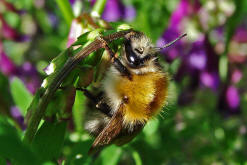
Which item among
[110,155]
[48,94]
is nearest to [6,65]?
[110,155]

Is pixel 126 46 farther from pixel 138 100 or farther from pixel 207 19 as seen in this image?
pixel 207 19

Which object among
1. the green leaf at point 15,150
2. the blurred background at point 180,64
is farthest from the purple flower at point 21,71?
the green leaf at point 15,150

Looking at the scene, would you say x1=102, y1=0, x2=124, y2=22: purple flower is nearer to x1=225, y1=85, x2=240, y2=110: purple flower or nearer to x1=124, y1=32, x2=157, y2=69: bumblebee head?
x1=225, y1=85, x2=240, y2=110: purple flower

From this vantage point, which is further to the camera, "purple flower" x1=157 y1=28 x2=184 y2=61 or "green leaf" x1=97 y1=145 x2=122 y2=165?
"purple flower" x1=157 y1=28 x2=184 y2=61

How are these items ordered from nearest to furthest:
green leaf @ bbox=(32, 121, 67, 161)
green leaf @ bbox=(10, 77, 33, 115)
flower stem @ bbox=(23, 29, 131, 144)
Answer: flower stem @ bbox=(23, 29, 131, 144), green leaf @ bbox=(32, 121, 67, 161), green leaf @ bbox=(10, 77, 33, 115)

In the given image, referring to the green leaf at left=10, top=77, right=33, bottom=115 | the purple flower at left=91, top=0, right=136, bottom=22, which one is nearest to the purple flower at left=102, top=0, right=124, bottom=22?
the purple flower at left=91, top=0, right=136, bottom=22
